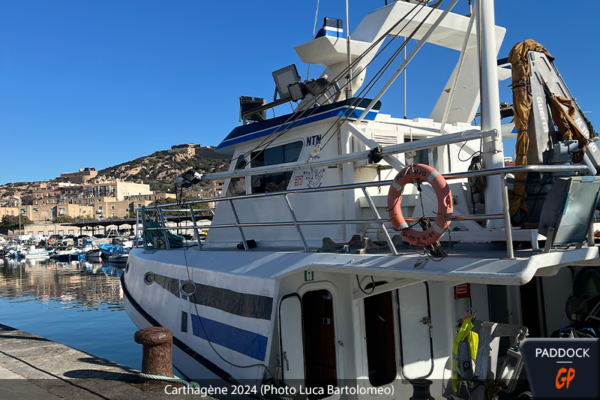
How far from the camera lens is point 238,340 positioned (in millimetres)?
5594

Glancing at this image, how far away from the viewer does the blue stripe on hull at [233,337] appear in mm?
5234

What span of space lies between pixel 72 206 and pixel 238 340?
380 ft

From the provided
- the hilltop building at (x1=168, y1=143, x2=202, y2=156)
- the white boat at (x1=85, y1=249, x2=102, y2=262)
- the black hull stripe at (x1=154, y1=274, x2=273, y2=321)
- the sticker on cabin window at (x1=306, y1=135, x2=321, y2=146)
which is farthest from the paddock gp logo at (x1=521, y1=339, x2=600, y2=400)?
the hilltop building at (x1=168, y1=143, x2=202, y2=156)

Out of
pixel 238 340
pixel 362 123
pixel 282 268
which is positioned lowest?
pixel 238 340

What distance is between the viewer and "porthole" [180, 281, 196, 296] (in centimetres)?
647

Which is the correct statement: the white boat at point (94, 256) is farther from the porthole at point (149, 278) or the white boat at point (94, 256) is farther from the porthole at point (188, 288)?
the porthole at point (188, 288)

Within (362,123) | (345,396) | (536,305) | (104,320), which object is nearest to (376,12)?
(362,123)

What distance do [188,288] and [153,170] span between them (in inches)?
5551

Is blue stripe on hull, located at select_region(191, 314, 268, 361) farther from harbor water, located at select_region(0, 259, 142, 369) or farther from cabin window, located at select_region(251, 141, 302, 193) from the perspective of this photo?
harbor water, located at select_region(0, 259, 142, 369)

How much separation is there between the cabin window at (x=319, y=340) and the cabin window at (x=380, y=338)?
0.52 m

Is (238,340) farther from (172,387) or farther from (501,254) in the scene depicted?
(501,254)

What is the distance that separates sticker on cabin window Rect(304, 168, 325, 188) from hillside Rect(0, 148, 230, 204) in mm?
109407

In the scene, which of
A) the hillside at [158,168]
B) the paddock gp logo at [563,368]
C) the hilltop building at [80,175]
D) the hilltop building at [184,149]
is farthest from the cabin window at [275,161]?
the hilltop building at [80,175]

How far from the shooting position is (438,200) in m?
3.63
